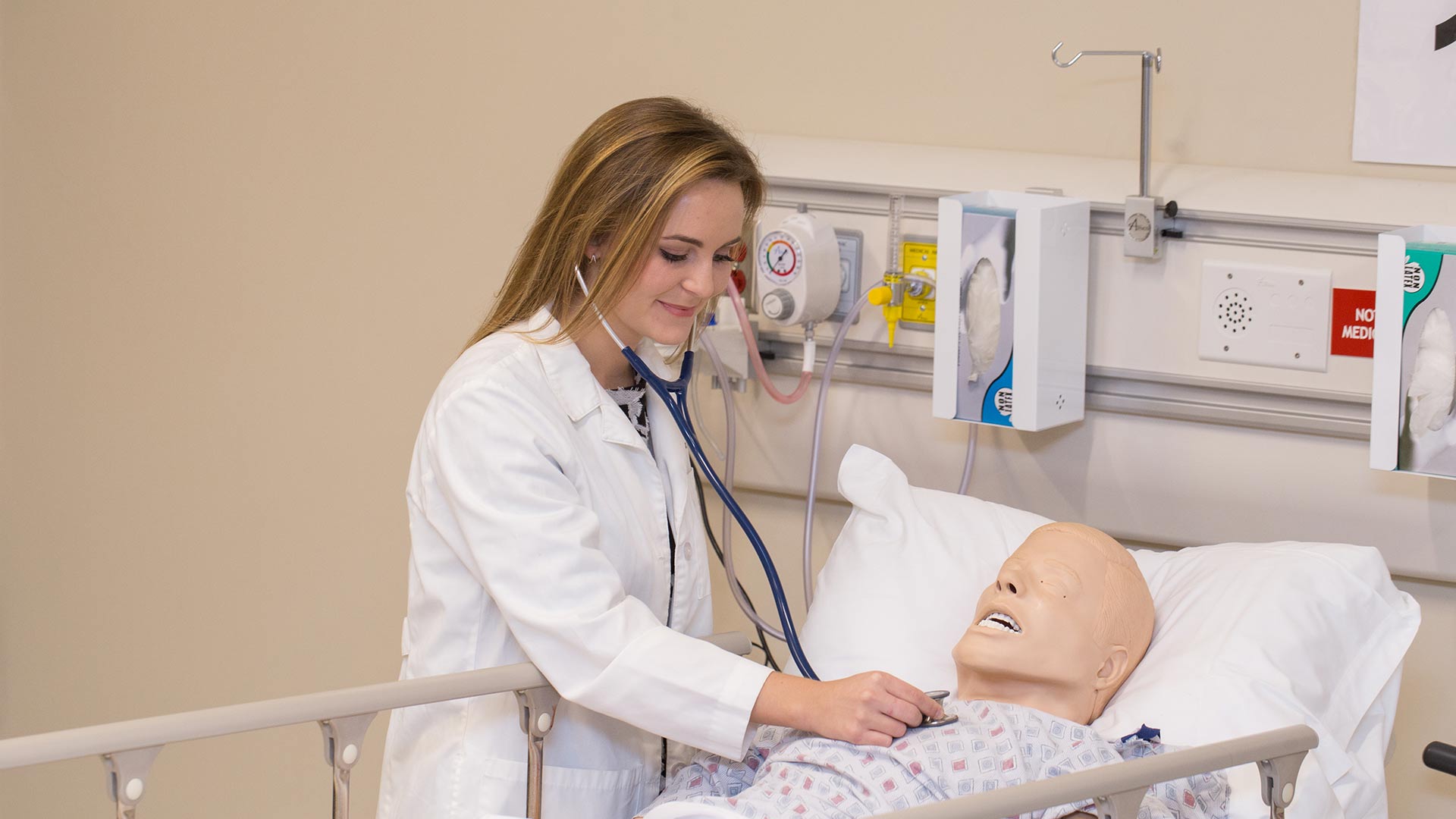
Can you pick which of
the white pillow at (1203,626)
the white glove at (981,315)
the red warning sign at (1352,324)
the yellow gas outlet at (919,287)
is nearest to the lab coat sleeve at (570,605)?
the white pillow at (1203,626)

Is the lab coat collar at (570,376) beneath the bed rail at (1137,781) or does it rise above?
above

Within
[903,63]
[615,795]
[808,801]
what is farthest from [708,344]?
[808,801]

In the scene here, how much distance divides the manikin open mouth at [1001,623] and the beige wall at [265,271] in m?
0.74

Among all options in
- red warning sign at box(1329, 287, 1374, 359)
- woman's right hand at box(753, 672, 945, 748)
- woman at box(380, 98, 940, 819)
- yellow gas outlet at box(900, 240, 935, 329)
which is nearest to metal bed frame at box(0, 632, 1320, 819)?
woman at box(380, 98, 940, 819)

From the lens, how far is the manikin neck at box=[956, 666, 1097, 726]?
1655mm

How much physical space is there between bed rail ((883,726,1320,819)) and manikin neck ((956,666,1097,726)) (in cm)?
24

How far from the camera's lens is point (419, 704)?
1.51 metres

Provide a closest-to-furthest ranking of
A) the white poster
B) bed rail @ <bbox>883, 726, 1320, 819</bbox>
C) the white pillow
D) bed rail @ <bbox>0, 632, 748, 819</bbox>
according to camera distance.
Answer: bed rail @ <bbox>883, 726, 1320, 819</bbox> → bed rail @ <bbox>0, 632, 748, 819</bbox> → the white pillow → the white poster

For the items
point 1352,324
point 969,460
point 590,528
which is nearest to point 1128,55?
point 1352,324

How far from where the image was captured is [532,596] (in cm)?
151

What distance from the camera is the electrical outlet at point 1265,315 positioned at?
1859 millimetres

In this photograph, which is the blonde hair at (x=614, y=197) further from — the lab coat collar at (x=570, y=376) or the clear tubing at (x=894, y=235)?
the clear tubing at (x=894, y=235)

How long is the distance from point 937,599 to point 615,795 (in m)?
0.46

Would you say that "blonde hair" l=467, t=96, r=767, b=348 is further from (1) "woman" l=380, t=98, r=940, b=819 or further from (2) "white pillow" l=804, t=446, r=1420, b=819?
(2) "white pillow" l=804, t=446, r=1420, b=819
